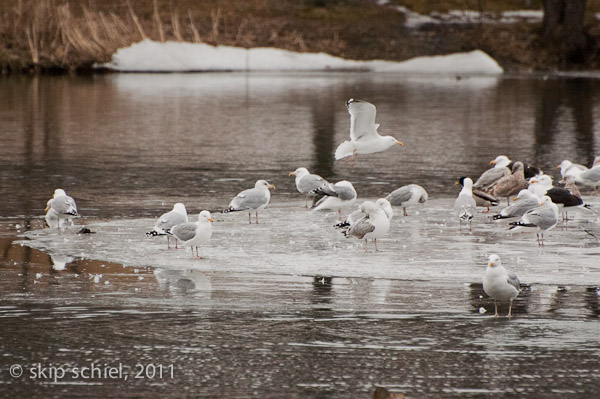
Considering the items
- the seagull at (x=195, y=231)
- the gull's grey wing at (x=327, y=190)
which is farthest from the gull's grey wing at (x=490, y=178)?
the seagull at (x=195, y=231)

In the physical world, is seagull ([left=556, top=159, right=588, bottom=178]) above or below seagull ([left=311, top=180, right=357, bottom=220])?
above

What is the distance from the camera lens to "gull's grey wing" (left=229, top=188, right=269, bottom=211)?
39.9ft

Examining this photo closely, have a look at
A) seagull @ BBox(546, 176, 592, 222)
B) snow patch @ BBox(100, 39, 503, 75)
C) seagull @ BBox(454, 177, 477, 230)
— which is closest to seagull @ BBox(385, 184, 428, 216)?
seagull @ BBox(454, 177, 477, 230)

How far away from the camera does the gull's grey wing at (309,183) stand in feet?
43.4

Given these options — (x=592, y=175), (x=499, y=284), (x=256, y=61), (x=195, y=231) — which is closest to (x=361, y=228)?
(x=195, y=231)

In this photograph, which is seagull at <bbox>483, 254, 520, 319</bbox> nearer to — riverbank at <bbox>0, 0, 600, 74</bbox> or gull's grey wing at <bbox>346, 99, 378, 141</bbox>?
gull's grey wing at <bbox>346, 99, 378, 141</bbox>

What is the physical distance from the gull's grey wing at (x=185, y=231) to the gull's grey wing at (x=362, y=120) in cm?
513

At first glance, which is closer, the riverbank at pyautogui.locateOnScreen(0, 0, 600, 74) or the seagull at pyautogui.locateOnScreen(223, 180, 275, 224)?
the seagull at pyautogui.locateOnScreen(223, 180, 275, 224)

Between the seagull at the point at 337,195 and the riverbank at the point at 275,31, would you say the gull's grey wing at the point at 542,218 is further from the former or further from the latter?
the riverbank at the point at 275,31

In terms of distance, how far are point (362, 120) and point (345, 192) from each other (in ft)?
10.8

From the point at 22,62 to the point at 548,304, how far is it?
1600 inches

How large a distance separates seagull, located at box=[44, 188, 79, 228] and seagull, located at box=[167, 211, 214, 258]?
1856 millimetres

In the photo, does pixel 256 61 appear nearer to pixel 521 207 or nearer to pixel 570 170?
pixel 570 170

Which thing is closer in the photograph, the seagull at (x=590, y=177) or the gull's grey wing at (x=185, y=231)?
the gull's grey wing at (x=185, y=231)
